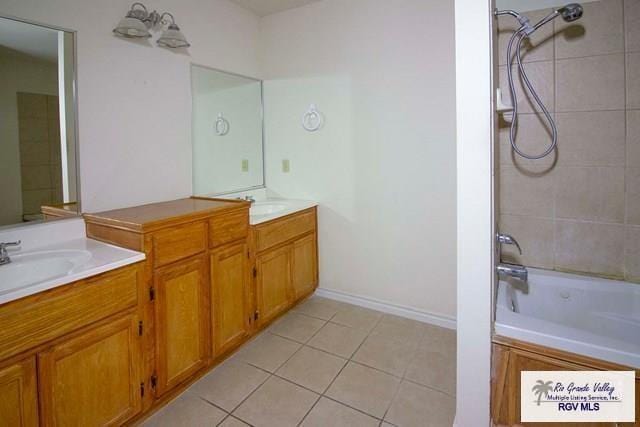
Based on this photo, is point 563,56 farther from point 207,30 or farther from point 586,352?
point 207,30

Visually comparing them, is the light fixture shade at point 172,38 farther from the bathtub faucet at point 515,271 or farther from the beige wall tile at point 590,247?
the beige wall tile at point 590,247

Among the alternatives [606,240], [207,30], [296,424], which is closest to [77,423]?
[296,424]

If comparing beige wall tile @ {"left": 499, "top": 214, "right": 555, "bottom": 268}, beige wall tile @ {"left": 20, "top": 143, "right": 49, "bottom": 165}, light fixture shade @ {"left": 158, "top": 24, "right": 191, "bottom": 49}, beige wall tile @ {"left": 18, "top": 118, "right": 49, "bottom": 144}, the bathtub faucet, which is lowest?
the bathtub faucet

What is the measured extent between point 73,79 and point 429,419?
2.52 meters

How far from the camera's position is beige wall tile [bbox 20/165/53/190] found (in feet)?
5.46

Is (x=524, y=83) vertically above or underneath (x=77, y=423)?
above

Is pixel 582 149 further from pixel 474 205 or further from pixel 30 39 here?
pixel 30 39

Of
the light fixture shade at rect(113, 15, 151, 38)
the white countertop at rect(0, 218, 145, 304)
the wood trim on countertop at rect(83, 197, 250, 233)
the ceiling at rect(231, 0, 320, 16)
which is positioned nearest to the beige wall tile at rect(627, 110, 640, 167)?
the wood trim on countertop at rect(83, 197, 250, 233)

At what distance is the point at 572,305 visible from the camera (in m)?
2.02

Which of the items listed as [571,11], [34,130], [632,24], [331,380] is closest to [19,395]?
[34,130]

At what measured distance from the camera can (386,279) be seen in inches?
110

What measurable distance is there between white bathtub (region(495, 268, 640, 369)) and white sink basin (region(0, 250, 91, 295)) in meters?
1.89

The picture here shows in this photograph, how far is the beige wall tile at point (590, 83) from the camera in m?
1.90

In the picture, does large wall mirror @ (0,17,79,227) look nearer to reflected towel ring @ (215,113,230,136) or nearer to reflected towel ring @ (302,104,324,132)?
reflected towel ring @ (215,113,230,136)
